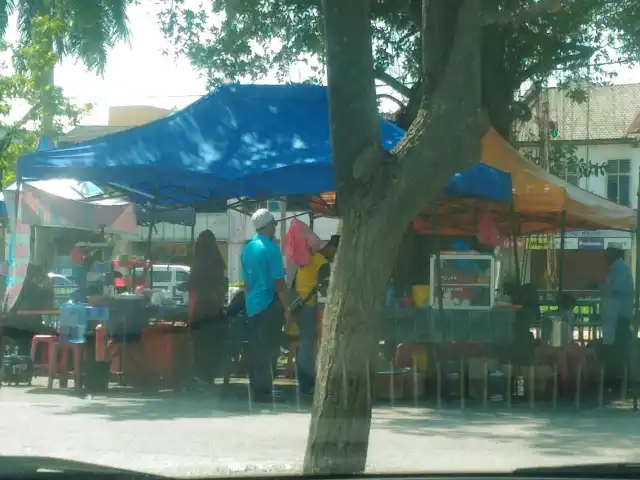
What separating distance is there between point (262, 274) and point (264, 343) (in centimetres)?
65

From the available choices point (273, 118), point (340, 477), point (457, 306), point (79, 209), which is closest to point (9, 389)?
point (79, 209)

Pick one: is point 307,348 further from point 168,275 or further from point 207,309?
point 168,275

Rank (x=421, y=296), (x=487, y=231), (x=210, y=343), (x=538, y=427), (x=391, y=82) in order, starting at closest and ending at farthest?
(x=538, y=427), (x=210, y=343), (x=421, y=296), (x=487, y=231), (x=391, y=82)

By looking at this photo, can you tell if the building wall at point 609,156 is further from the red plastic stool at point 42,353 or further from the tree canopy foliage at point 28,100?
the red plastic stool at point 42,353

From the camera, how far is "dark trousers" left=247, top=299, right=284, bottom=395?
29.4 feet

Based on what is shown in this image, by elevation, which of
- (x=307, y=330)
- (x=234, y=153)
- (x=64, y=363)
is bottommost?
(x=64, y=363)

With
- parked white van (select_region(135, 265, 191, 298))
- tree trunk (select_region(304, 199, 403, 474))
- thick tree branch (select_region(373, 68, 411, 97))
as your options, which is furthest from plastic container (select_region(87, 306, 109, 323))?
parked white van (select_region(135, 265, 191, 298))

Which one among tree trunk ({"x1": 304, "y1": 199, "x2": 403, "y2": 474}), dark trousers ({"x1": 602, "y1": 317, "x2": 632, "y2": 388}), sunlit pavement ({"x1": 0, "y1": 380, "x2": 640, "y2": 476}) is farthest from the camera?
dark trousers ({"x1": 602, "y1": 317, "x2": 632, "y2": 388})

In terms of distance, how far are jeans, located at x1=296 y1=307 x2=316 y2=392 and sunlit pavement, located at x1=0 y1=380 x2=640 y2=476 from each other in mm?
476

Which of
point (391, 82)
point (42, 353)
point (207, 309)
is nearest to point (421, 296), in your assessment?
point (207, 309)

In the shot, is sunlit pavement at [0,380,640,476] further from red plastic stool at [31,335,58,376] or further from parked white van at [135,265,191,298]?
parked white van at [135,265,191,298]

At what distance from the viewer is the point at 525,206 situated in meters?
10.5

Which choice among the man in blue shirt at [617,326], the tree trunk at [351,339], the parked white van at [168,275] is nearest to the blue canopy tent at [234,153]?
the man in blue shirt at [617,326]

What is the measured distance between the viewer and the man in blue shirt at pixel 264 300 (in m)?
8.94
